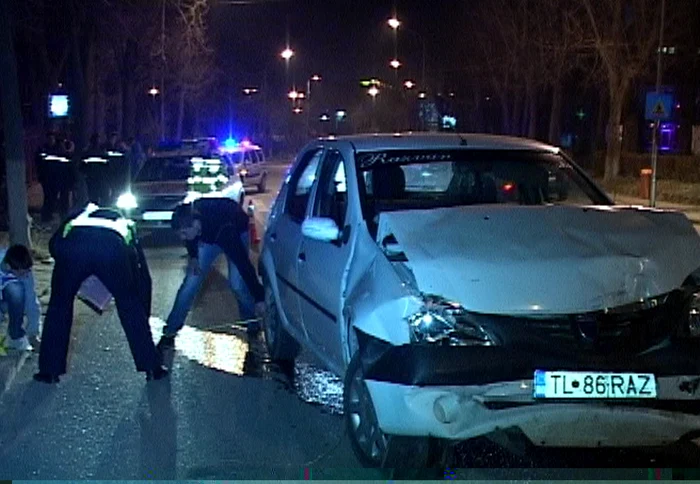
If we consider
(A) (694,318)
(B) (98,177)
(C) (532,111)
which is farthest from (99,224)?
(C) (532,111)

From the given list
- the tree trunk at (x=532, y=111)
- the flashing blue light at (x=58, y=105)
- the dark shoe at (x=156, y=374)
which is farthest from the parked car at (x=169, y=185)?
the tree trunk at (x=532, y=111)

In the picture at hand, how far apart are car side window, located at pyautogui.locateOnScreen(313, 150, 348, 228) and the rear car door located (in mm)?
162

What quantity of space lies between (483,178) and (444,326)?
2.26m

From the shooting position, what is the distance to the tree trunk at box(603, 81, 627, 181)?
37.3m

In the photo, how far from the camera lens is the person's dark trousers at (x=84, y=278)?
→ 301 inches

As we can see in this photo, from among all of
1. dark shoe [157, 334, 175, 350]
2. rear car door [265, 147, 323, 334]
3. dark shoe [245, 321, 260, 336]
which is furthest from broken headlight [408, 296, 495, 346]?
dark shoe [245, 321, 260, 336]

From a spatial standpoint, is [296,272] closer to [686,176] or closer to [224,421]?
[224,421]

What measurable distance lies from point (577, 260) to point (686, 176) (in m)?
32.1

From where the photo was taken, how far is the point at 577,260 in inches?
212

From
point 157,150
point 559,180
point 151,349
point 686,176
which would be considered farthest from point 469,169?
point 686,176

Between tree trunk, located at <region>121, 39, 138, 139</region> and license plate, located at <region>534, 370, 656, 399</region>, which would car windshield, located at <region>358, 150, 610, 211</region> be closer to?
license plate, located at <region>534, 370, 656, 399</region>

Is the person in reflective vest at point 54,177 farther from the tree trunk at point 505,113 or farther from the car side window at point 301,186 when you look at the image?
the tree trunk at point 505,113

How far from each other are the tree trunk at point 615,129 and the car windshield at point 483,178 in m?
31.1

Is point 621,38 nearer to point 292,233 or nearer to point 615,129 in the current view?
point 615,129
